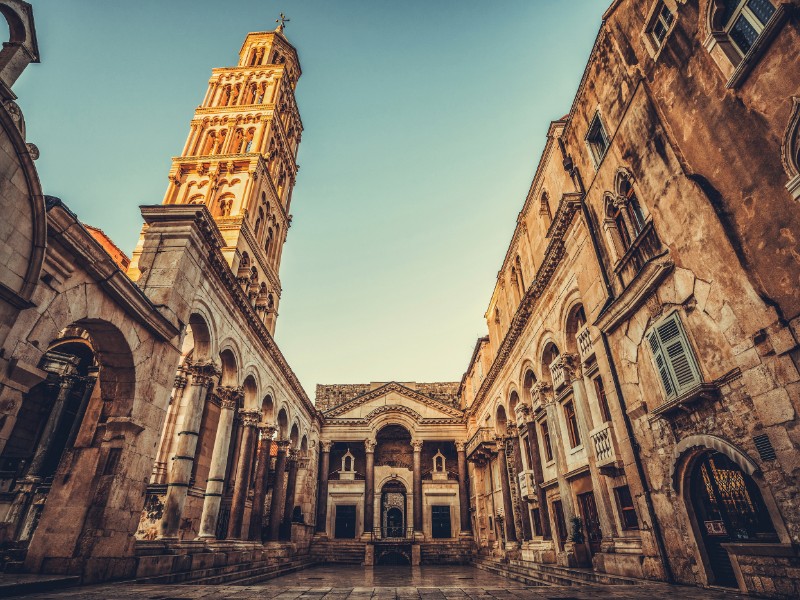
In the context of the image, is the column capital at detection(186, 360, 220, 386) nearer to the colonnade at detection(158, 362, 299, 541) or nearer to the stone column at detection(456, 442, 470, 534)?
the colonnade at detection(158, 362, 299, 541)

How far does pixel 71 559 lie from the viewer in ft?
27.9

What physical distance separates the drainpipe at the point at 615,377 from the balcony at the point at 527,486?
8.67 meters

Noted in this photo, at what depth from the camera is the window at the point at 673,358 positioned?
8039 mm

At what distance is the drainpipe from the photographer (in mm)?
8703

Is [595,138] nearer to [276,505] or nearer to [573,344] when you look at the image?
[573,344]

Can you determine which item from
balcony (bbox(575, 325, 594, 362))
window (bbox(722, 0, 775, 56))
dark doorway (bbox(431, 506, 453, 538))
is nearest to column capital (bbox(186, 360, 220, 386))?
balcony (bbox(575, 325, 594, 362))

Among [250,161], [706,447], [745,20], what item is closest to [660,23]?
[745,20]

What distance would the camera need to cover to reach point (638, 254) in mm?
10016

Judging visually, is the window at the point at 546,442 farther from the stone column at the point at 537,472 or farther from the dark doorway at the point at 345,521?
the dark doorway at the point at 345,521

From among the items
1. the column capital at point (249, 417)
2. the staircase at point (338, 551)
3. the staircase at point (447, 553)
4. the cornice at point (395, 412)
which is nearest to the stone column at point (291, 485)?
the staircase at point (338, 551)

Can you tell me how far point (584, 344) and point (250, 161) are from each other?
725 inches

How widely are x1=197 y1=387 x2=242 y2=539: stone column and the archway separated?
19.8m

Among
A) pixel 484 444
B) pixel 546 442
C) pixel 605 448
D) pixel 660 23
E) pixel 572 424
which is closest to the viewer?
pixel 660 23

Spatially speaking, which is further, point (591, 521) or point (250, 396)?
point (250, 396)
